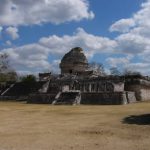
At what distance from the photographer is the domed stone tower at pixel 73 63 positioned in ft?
209

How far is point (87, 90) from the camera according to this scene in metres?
47.2

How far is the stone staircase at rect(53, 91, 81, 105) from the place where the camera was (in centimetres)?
3928

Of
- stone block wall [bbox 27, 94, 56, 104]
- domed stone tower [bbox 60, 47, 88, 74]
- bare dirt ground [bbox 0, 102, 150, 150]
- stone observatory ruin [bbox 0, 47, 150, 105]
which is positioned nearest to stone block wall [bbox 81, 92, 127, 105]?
stone observatory ruin [bbox 0, 47, 150, 105]

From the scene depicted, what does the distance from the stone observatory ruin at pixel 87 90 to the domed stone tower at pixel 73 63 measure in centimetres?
239

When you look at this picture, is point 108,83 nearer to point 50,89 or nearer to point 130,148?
point 50,89

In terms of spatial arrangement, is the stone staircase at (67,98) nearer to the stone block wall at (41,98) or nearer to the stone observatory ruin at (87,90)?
the stone observatory ruin at (87,90)

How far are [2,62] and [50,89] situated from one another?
14673 mm

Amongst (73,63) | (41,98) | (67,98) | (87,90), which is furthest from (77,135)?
(73,63)

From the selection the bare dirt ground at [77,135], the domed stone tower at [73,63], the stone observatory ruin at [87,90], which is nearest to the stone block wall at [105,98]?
the stone observatory ruin at [87,90]

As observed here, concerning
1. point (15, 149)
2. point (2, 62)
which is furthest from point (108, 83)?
point (15, 149)

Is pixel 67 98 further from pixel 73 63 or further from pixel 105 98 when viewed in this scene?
pixel 73 63

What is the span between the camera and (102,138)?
14828mm

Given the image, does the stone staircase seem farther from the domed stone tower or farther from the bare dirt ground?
the domed stone tower

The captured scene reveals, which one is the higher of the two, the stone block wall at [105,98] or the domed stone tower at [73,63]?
the domed stone tower at [73,63]
